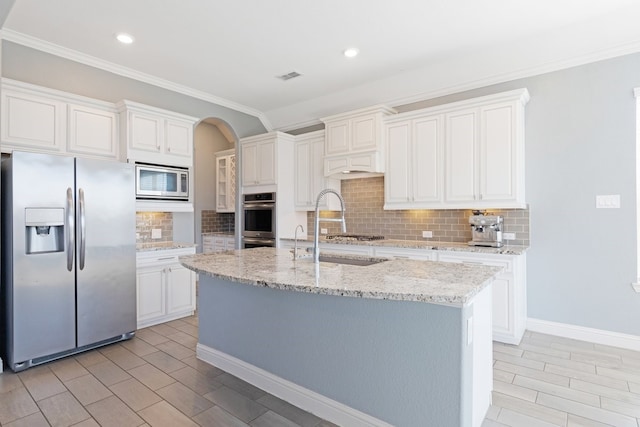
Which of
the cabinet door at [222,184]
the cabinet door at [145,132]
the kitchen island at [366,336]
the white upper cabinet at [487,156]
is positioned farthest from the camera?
the cabinet door at [222,184]

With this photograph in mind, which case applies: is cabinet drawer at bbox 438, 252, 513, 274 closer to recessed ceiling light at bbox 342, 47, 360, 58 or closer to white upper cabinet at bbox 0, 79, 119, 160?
recessed ceiling light at bbox 342, 47, 360, 58

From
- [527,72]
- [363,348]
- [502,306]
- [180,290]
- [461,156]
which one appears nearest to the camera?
[363,348]

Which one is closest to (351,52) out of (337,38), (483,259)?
(337,38)

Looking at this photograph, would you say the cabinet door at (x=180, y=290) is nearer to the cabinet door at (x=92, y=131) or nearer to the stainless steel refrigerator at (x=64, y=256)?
the stainless steel refrigerator at (x=64, y=256)

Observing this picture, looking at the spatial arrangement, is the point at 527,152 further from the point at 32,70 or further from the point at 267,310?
the point at 32,70

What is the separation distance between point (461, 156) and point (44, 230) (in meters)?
4.00

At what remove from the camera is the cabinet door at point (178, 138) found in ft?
13.5

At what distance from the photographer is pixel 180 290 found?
4105 millimetres

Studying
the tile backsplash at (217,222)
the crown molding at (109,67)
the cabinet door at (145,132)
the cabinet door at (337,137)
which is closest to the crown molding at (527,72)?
the cabinet door at (337,137)

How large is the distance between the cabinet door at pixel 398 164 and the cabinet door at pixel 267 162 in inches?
66.8

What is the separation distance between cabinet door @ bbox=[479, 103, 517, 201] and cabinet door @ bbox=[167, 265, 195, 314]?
11.4 feet

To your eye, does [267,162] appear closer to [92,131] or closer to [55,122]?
[92,131]

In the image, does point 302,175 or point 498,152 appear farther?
point 302,175

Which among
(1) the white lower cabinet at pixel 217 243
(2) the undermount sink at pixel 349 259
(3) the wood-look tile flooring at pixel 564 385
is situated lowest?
(3) the wood-look tile flooring at pixel 564 385
